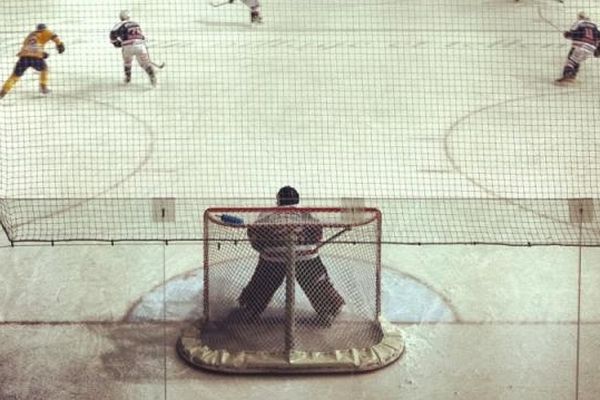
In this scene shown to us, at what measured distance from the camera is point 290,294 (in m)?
6.59

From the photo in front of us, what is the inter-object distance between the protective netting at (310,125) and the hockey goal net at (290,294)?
69.7 inches

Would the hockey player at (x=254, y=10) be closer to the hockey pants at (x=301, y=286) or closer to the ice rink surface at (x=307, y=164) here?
the ice rink surface at (x=307, y=164)

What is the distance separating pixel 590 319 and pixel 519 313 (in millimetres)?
596

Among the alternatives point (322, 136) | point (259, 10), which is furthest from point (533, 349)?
point (259, 10)

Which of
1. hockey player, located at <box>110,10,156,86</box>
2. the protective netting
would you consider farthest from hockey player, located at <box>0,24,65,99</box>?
hockey player, located at <box>110,10,156,86</box>

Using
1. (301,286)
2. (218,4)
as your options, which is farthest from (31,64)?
(301,286)

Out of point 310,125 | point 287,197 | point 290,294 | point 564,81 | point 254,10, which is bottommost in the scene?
point 310,125

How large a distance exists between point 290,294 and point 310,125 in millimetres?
5892

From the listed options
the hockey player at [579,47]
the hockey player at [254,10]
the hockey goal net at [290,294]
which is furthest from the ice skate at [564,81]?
the hockey goal net at [290,294]

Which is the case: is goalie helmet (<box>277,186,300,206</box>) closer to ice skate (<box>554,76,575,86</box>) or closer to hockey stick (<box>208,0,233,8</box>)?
ice skate (<box>554,76,575,86</box>)

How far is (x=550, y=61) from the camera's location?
15250 mm

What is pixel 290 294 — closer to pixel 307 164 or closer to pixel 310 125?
pixel 307 164

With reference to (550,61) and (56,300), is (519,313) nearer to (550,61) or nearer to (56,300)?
(56,300)

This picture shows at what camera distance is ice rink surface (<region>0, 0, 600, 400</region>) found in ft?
22.4
